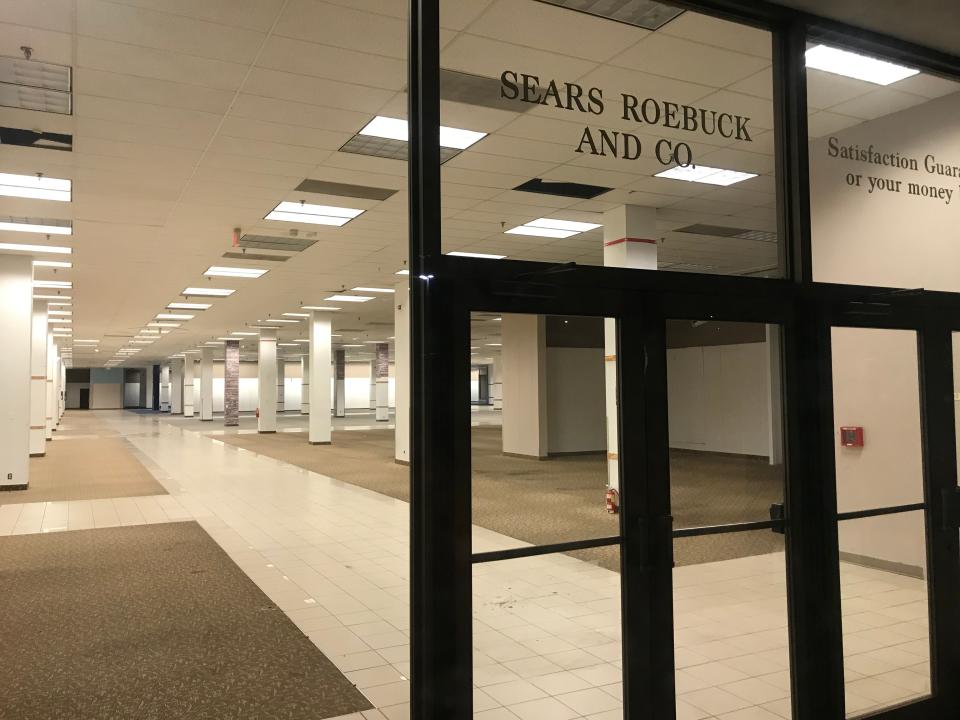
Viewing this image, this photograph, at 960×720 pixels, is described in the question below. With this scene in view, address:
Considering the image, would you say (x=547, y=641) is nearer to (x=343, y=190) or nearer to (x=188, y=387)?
(x=343, y=190)

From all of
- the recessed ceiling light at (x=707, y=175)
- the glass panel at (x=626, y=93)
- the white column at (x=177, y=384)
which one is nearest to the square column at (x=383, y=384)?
the white column at (x=177, y=384)

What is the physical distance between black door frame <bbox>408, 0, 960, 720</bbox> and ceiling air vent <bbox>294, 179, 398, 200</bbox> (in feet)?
18.6

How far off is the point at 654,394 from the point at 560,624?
2757mm

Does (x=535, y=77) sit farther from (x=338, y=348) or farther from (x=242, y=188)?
(x=338, y=348)

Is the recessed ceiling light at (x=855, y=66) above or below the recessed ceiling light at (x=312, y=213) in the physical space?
below

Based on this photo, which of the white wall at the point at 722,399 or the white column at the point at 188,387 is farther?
the white column at the point at 188,387

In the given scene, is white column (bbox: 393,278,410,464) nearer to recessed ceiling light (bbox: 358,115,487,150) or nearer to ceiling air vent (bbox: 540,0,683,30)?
recessed ceiling light (bbox: 358,115,487,150)

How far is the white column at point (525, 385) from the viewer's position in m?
16.9

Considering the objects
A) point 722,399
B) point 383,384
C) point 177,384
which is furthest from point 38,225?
point 177,384

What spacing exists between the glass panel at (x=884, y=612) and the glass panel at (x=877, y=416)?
0.22m

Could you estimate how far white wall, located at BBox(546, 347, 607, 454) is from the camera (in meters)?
17.2

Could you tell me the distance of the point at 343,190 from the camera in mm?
8562

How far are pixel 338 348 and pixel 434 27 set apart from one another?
4039 cm

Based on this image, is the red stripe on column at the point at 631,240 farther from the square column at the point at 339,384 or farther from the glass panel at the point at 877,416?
the square column at the point at 339,384
